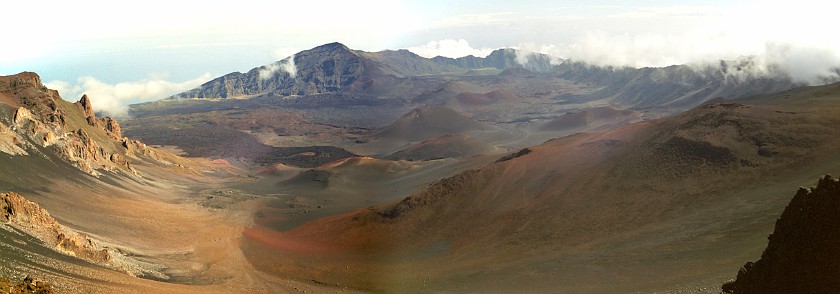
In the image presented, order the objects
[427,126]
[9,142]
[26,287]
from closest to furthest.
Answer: [26,287] → [9,142] → [427,126]

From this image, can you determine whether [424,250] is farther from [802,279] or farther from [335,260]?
[802,279]

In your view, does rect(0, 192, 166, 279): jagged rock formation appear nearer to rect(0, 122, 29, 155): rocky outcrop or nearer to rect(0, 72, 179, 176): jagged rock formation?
rect(0, 122, 29, 155): rocky outcrop

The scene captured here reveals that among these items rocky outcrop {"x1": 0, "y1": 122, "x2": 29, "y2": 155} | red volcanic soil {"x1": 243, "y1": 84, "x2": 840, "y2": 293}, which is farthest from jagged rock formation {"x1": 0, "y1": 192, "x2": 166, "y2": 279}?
rocky outcrop {"x1": 0, "y1": 122, "x2": 29, "y2": 155}

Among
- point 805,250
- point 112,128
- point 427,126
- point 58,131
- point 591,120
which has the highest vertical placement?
point 58,131

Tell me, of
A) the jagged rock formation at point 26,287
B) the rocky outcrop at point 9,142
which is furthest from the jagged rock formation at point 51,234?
the rocky outcrop at point 9,142

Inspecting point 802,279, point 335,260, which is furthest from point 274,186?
point 802,279

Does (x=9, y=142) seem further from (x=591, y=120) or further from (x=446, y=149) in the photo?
(x=591, y=120)

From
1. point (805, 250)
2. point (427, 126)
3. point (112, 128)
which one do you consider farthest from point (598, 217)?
point (427, 126)

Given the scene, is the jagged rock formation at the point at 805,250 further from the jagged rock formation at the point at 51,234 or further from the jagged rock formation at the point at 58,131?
the jagged rock formation at the point at 58,131

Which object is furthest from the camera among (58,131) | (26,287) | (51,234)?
(58,131)
